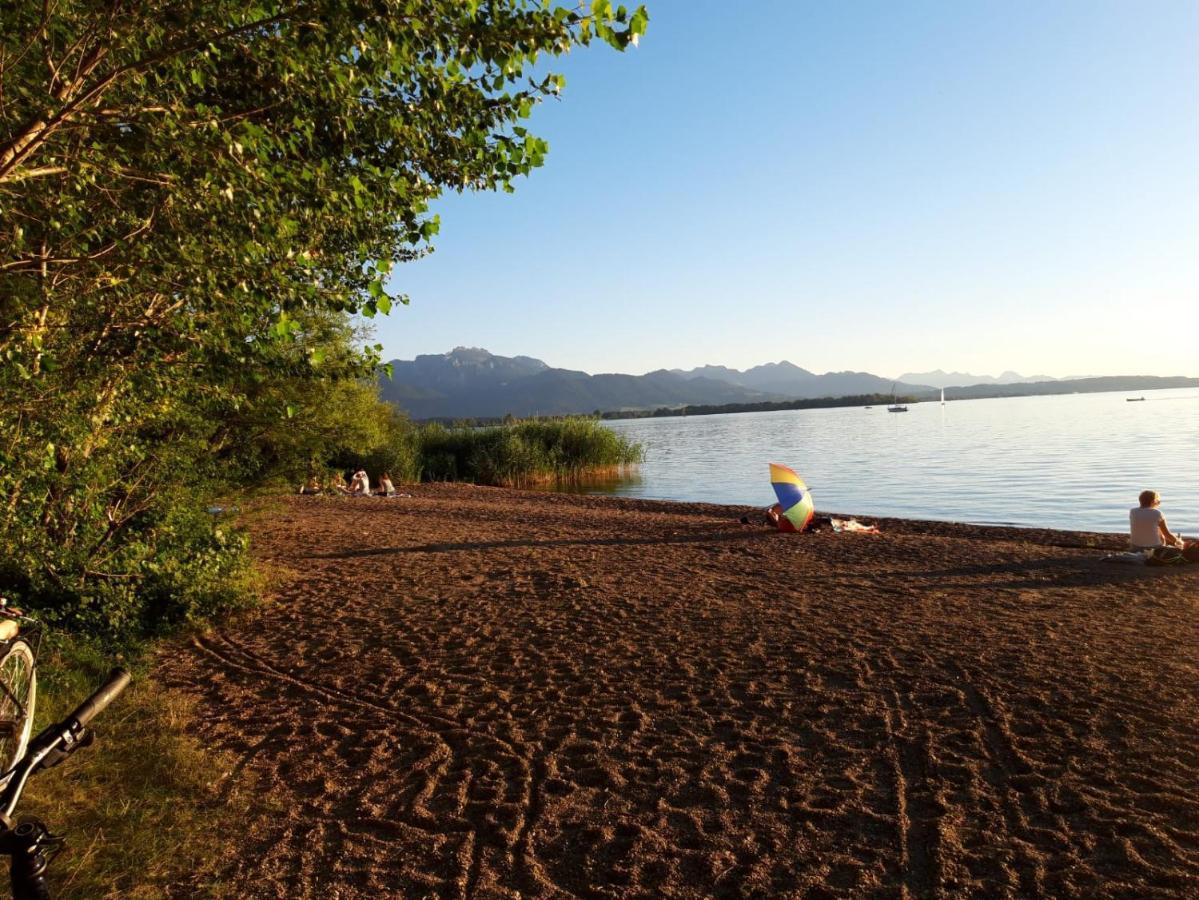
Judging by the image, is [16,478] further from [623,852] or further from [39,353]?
[623,852]

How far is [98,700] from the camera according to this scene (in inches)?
103

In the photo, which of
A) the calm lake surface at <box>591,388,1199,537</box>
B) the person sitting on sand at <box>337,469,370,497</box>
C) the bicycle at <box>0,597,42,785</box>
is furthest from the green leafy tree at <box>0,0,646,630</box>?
the calm lake surface at <box>591,388,1199,537</box>

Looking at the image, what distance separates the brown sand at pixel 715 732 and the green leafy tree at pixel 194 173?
2.72m

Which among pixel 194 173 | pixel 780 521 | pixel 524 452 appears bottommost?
pixel 524 452

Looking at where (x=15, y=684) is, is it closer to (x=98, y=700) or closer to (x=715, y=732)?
(x=98, y=700)

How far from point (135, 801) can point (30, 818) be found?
8.38ft

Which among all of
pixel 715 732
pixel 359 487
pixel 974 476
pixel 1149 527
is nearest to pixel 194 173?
pixel 715 732

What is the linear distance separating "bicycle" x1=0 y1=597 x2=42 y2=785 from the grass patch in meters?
0.70

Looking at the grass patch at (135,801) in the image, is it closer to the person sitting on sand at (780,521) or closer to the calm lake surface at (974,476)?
the person sitting on sand at (780,521)

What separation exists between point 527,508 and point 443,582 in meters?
11.0

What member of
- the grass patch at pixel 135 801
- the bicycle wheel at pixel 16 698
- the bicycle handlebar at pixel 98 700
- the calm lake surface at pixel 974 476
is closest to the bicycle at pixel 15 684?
the bicycle wheel at pixel 16 698

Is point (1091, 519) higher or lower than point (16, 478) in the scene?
lower

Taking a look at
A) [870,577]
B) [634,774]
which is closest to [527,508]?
[870,577]

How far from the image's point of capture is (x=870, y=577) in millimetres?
11469
